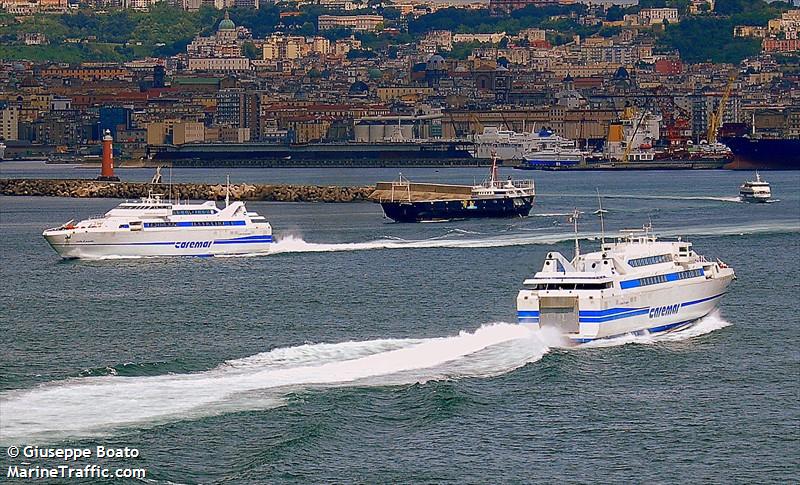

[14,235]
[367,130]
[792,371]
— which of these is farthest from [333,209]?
[367,130]

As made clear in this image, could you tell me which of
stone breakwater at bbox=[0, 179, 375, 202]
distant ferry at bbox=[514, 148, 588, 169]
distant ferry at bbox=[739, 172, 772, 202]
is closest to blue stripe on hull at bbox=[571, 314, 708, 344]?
distant ferry at bbox=[739, 172, 772, 202]

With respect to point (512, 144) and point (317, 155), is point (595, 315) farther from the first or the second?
point (512, 144)

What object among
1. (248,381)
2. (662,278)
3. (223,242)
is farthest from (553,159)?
(248,381)

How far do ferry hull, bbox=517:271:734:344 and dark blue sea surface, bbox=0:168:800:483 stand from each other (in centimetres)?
24

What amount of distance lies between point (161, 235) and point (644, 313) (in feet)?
67.2

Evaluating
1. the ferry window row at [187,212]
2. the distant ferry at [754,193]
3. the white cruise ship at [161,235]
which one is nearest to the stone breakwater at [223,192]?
the distant ferry at [754,193]

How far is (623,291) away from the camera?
1127 inches

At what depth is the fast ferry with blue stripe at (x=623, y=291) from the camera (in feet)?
90.9

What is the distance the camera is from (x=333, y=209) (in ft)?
234

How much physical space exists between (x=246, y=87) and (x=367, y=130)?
44.9 meters

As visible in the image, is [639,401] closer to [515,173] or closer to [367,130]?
[515,173]
